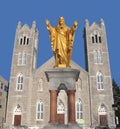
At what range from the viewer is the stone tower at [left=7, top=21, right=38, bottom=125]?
123 feet

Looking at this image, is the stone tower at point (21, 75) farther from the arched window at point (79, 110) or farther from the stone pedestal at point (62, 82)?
the stone pedestal at point (62, 82)

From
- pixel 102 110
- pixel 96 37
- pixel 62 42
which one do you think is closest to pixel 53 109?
pixel 62 42

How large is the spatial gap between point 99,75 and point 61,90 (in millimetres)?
7580

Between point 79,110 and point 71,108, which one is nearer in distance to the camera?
point 71,108

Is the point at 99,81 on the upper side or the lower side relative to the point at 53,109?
upper

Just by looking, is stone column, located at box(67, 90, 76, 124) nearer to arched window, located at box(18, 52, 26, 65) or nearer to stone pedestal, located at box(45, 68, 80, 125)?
stone pedestal, located at box(45, 68, 80, 125)

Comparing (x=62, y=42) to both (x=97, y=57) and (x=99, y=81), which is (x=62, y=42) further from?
(x=97, y=57)

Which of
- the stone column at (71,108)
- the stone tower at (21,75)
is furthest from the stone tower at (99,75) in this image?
the stone column at (71,108)

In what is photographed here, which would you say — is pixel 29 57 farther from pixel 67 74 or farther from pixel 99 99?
pixel 67 74

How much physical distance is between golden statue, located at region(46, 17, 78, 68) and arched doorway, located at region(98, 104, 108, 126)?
25606 mm

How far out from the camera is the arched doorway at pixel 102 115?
120 ft

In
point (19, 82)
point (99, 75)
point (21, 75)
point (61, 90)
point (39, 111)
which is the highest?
point (21, 75)

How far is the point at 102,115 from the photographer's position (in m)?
36.9

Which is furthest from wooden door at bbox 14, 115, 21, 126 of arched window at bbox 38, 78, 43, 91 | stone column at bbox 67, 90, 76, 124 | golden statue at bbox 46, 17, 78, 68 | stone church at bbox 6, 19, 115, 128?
stone column at bbox 67, 90, 76, 124
